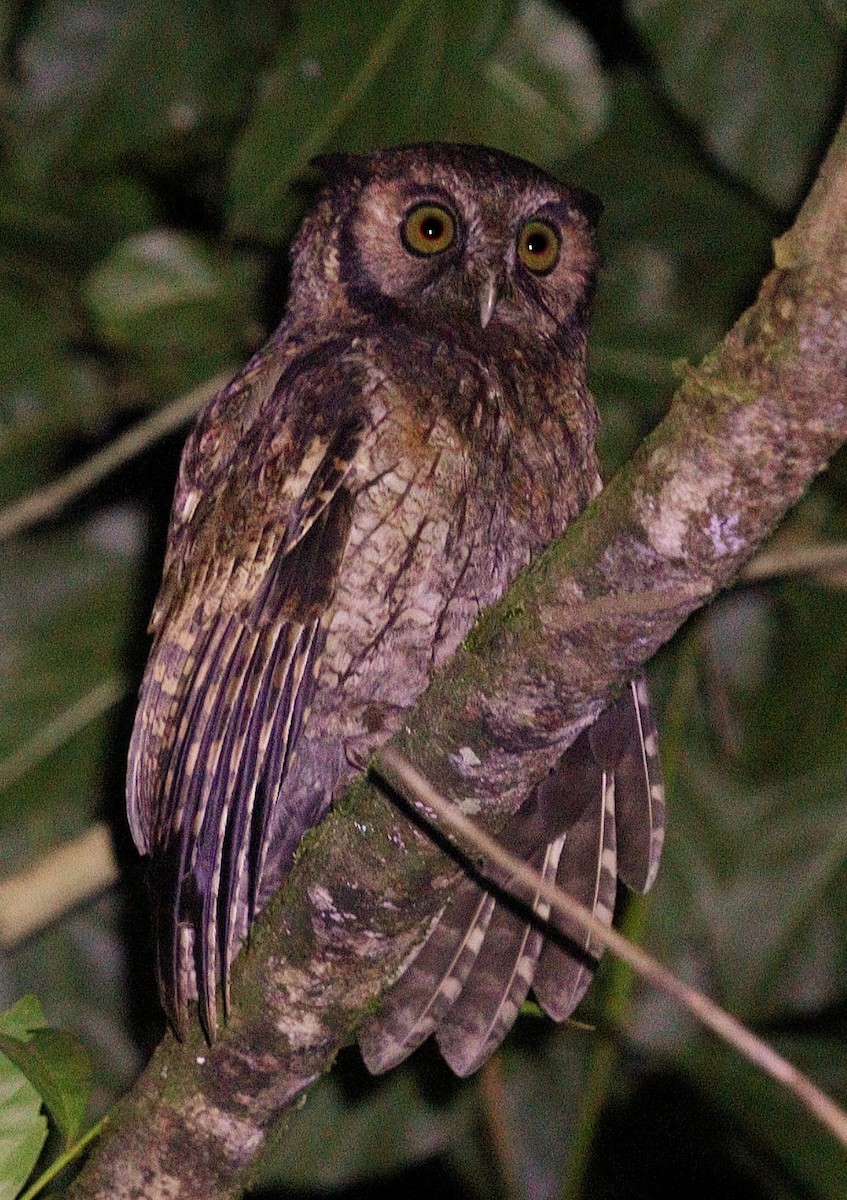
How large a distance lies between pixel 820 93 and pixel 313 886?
6.34 ft

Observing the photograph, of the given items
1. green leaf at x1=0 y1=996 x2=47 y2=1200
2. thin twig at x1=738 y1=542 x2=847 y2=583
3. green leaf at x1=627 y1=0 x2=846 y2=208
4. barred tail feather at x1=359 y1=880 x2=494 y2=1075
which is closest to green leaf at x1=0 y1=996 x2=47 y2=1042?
green leaf at x1=0 y1=996 x2=47 y2=1200

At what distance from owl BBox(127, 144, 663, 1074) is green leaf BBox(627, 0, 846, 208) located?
1.64 ft

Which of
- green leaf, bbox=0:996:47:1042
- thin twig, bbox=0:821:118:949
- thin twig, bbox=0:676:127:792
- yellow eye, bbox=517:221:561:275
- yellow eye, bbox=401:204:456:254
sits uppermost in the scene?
yellow eye, bbox=401:204:456:254

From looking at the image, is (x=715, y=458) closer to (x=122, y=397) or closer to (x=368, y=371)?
(x=368, y=371)

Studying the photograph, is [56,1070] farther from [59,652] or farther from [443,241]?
[59,652]

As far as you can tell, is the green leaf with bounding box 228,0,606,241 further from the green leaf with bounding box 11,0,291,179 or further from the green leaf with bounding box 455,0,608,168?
the green leaf with bounding box 11,0,291,179

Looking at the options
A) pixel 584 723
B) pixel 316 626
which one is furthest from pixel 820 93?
pixel 584 723

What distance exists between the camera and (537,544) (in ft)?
6.81

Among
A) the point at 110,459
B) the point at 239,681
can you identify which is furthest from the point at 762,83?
the point at 239,681

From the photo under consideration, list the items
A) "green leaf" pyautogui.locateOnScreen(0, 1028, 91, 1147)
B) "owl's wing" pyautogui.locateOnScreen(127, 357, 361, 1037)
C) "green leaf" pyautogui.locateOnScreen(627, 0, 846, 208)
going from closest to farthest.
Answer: "green leaf" pyautogui.locateOnScreen(0, 1028, 91, 1147) < "owl's wing" pyautogui.locateOnScreen(127, 357, 361, 1037) < "green leaf" pyautogui.locateOnScreen(627, 0, 846, 208)

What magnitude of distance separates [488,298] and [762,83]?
0.87m

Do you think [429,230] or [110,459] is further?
[110,459]

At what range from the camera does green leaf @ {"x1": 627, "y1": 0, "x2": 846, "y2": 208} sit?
2.64m

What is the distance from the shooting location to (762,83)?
2705 millimetres
